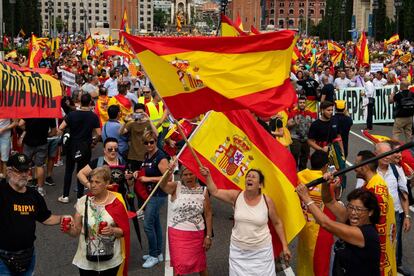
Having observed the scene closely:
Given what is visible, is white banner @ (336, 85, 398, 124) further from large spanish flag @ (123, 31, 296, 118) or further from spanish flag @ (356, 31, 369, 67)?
large spanish flag @ (123, 31, 296, 118)

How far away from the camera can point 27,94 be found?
684 centimetres

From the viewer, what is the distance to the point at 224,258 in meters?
7.98

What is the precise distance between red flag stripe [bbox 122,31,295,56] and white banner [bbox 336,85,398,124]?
47.0ft

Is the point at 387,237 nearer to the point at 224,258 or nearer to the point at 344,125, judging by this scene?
the point at 224,258

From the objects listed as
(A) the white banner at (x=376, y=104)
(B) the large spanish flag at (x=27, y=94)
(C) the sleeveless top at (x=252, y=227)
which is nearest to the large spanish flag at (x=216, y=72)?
(C) the sleeveless top at (x=252, y=227)

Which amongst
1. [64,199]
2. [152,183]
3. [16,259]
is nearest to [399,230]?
[152,183]

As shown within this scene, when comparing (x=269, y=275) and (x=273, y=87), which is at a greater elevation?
(x=273, y=87)

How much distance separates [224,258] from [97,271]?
8.52 feet

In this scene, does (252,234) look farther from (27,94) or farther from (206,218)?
(27,94)

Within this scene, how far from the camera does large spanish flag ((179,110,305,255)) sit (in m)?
6.22

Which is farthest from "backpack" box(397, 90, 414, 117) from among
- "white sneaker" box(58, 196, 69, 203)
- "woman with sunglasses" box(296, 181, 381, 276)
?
"woman with sunglasses" box(296, 181, 381, 276)

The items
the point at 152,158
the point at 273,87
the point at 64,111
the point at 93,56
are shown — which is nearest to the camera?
the point at 273,87

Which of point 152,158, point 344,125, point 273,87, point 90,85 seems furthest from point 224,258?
point 90,85

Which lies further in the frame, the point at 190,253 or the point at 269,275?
the point at 190,253
